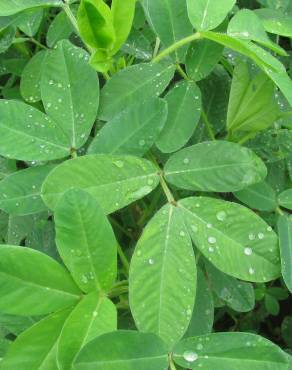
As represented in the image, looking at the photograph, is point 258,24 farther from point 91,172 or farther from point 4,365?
point 4,365

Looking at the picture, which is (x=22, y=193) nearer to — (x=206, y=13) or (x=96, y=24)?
(x=96, y=24)

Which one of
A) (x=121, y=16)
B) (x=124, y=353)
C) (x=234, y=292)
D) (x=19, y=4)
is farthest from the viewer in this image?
(x=234, y=292)

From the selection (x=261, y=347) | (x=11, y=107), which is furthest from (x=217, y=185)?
(x=11, y=107)

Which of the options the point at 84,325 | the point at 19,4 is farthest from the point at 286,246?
the point at 19,4

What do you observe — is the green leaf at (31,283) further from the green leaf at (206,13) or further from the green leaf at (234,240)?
the green leaf at (206,13)

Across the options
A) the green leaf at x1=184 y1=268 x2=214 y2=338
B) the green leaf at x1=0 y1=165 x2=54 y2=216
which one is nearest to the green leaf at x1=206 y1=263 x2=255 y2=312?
the green leaf at x1=184 y1=268 x2=214 y2=338
